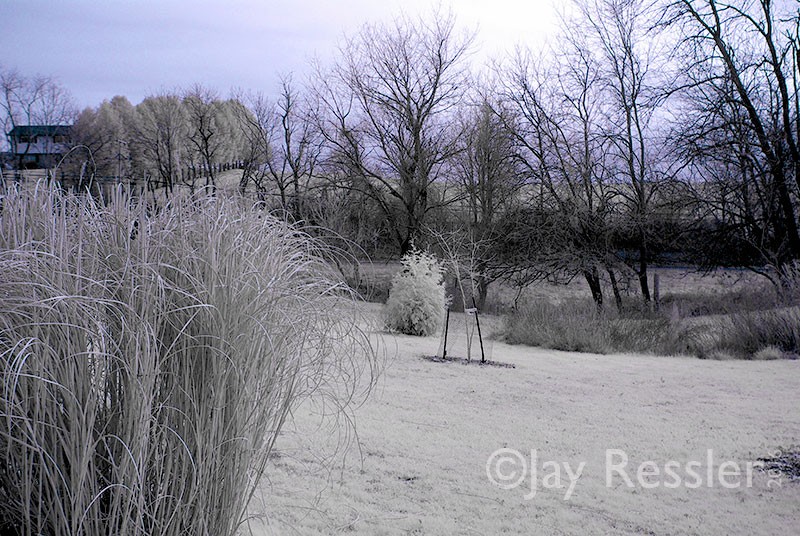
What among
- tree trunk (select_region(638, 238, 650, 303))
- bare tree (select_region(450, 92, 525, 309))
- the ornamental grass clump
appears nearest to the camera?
the ornamental grass clump

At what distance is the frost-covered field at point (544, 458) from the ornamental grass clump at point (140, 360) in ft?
2.61

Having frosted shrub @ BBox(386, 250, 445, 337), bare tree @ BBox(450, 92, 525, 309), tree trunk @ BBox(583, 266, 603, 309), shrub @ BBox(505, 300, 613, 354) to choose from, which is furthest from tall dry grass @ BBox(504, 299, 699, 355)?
bare tree @ BBox(450, 92, 525, 309)

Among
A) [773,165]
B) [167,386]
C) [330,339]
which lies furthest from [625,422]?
[773,165]

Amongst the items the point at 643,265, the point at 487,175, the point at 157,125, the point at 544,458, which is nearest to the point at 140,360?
the point at 544,458

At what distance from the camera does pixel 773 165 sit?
49.0 ft

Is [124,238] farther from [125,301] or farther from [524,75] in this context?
[524,75]

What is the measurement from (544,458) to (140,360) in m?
2.91

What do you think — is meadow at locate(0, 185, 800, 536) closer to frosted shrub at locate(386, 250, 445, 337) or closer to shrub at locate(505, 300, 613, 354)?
shrub at locate(505, 300, 613, 354)

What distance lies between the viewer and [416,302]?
10867mm

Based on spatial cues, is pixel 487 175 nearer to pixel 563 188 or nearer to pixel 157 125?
pixel 563 188

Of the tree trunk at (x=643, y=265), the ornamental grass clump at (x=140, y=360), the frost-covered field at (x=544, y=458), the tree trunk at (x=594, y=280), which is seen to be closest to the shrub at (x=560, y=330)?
the frost-covered field at (x=544, y=458)

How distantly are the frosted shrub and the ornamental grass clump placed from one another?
831 cm

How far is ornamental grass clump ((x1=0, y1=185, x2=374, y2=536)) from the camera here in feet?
5.93

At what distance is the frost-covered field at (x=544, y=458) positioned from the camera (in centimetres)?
311
